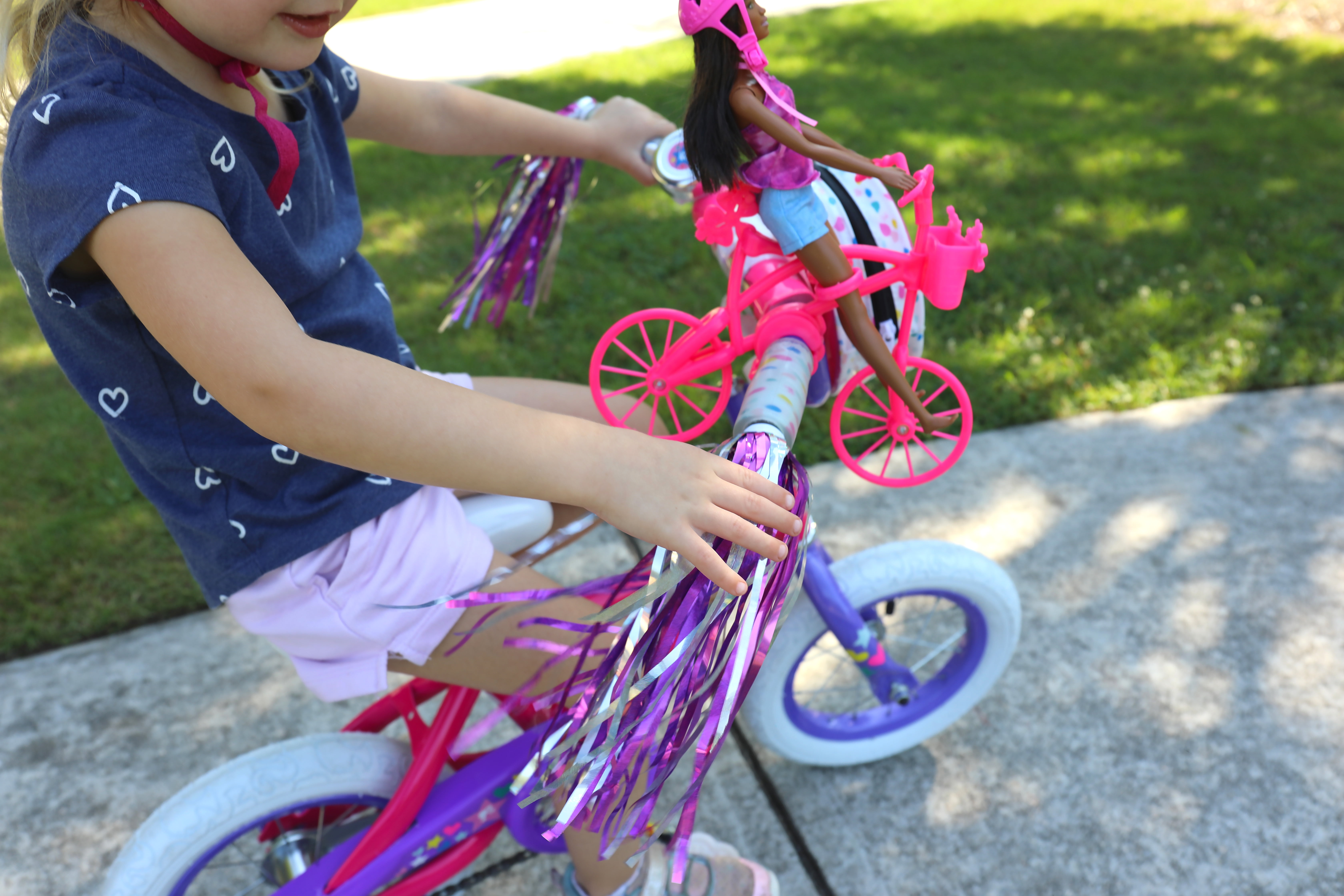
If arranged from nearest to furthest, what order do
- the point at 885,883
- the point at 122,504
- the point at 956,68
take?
the point at 885,883, the point at 122,504, the point at 956,68

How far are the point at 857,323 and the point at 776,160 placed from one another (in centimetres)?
22

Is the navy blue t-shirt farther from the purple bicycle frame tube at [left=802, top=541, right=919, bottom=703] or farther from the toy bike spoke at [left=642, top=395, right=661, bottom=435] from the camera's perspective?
the purple bicycle frame tube at [left=802, top=541, right=919, bottom=703]

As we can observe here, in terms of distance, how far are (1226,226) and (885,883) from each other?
3.37 metres

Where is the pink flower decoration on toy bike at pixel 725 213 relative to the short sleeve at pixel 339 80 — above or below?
below

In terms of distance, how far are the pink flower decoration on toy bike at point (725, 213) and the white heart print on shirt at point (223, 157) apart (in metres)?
0.55

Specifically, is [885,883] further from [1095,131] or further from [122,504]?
[1095,131]

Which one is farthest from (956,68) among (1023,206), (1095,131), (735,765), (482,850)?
(482,850)

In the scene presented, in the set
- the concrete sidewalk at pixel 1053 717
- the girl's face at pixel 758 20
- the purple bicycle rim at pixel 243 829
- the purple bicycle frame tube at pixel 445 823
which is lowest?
the concrete sidewalk at pixel 1053 717

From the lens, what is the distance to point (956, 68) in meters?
5.66

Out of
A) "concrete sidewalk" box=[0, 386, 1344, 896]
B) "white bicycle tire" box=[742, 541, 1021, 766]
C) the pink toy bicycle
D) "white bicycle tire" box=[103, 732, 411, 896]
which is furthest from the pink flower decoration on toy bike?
"concrete sidewalk" box=[0, 386, 1344, 896]

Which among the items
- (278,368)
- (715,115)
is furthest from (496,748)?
(715,115)

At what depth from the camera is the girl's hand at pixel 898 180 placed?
1.06 m

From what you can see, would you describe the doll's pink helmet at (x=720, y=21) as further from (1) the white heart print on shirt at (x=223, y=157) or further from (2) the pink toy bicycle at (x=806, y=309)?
(1) the white heart print on shirt at (x=223, y=157)

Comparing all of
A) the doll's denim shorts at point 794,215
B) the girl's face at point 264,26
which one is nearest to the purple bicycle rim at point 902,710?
the doll's denim shorts at point 794,215
